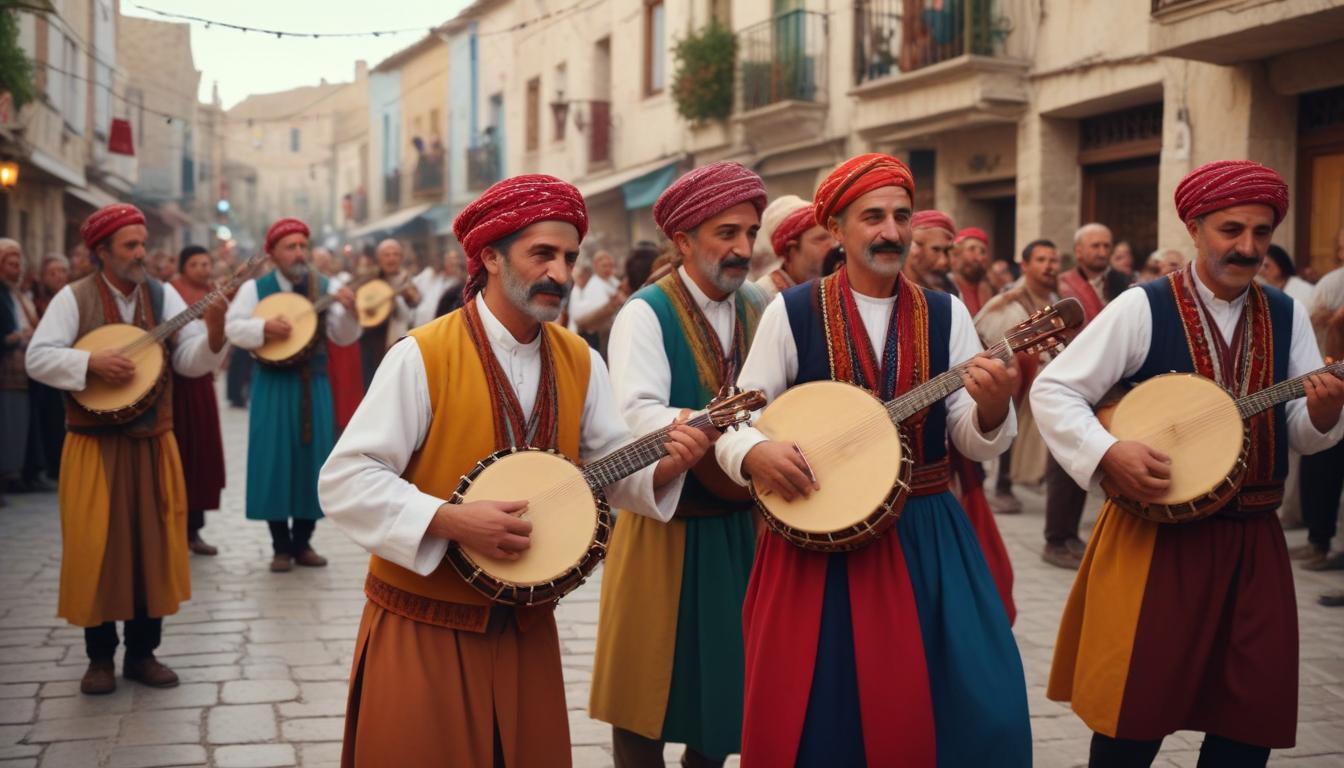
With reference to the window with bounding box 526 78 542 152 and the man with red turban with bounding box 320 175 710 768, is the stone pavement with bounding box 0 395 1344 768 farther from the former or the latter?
the window with bounding box 526 78 542 152

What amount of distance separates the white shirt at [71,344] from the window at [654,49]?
17849 mm

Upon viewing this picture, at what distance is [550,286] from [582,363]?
32 cm

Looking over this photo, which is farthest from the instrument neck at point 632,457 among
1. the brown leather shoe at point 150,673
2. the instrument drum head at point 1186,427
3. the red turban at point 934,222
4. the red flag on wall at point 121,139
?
the red flag on wall at point 121,139

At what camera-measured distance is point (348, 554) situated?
8789 millimetres

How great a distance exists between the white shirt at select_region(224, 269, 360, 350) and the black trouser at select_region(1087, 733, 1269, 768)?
5295 millimetres

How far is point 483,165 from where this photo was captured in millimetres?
32625

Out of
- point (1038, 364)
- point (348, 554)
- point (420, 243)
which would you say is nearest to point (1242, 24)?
point (1038, 364)

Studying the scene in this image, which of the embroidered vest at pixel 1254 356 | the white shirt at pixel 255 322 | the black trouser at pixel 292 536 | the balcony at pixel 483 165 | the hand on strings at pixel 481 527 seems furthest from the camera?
the balcony at pixel 483 165

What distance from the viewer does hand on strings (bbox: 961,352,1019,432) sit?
3387mm

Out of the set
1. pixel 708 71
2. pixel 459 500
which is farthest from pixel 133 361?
pixel 708 71

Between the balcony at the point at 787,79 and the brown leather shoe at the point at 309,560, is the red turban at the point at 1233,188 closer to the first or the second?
the brown leather shoe at the point at 309,560

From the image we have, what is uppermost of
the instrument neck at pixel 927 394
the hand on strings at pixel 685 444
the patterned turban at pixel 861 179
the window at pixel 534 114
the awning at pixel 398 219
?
the window at pixel 534 114

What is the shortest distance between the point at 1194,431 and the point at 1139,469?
204 millimetres

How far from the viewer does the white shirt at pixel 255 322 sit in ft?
25.9
